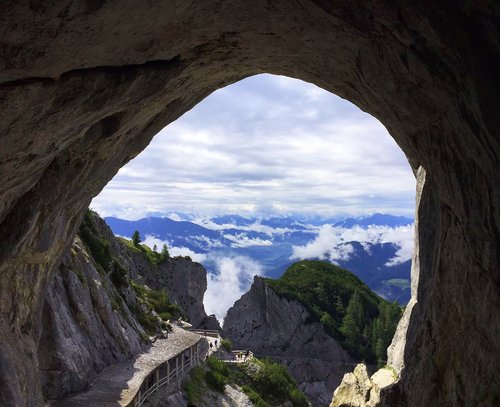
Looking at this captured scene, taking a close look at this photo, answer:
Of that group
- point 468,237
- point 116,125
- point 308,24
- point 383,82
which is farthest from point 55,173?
point 468,237

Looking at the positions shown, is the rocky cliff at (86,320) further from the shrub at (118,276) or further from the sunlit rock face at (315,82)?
the sunlit rock face at (315,82)

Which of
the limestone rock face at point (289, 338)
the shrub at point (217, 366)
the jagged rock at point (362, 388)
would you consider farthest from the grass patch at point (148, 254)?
the jagged rock at point (362, 388)

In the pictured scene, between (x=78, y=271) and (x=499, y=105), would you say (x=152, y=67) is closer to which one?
(x=499, y=105)

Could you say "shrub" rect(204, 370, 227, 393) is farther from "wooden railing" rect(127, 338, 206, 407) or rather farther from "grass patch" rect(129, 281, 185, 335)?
"grass patch" rect(129, 281, 185, 335)

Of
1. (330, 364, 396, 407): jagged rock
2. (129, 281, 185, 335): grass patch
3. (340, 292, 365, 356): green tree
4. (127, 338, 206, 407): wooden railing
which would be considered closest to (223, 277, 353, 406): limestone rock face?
(340, 292, 365, 356): green tree

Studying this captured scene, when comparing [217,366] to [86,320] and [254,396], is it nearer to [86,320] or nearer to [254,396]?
[254,396]

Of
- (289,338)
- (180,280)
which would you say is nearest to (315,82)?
(180,280)
